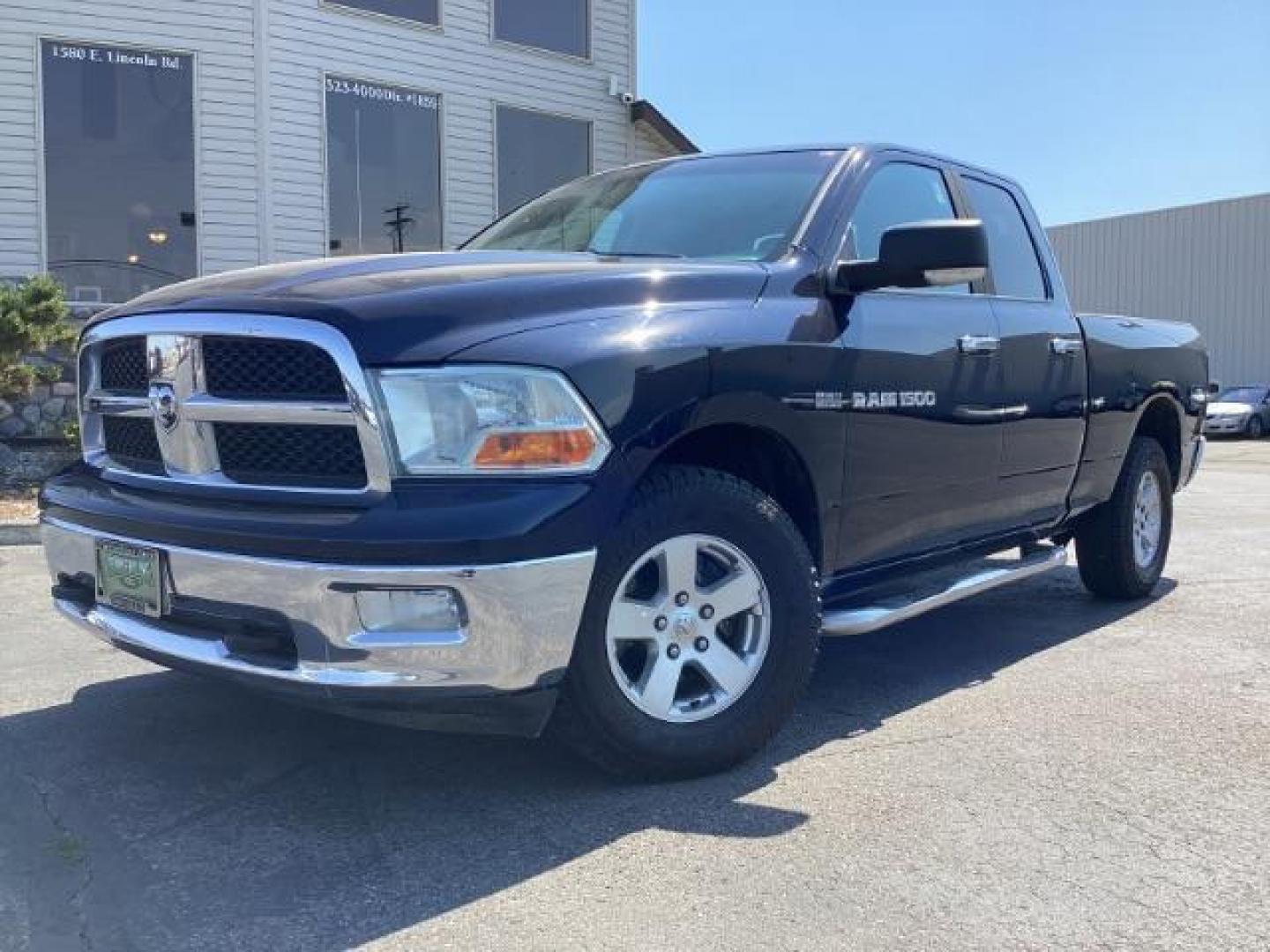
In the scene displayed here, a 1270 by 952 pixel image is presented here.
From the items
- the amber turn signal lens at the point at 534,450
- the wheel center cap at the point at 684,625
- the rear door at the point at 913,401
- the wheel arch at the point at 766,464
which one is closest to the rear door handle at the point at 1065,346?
the rear door at the point at 913,401

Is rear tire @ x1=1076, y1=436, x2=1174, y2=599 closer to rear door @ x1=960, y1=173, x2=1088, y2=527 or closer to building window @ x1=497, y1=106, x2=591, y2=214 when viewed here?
rear door @ x1=960, y1=173, x2=1088, y2=527

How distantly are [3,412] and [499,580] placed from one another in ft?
29.7

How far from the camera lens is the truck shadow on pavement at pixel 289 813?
2.75 metres

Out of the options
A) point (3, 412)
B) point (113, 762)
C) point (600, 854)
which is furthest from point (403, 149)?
point (600, 854)

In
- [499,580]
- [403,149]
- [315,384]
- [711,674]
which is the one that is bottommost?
[711,674]

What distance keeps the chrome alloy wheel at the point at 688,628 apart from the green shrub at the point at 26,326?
780cm

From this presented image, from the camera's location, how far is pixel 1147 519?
640cm

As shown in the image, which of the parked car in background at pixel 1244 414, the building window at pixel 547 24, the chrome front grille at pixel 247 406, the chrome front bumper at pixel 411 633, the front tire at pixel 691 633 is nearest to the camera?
the chrome front bumper at pixel 411 633

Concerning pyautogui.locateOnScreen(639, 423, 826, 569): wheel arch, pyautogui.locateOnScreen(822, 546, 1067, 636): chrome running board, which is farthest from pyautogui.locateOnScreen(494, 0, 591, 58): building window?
pyautogui.locateOnScreen(639, 423, 826, 569): wheel arch

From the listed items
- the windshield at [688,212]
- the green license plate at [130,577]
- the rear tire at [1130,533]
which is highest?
the windshield at [688,212]

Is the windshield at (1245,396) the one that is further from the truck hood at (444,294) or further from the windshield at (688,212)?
the truck hood at (444,294)

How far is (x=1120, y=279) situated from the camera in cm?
3747

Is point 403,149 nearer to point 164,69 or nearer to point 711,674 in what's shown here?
point 164,69

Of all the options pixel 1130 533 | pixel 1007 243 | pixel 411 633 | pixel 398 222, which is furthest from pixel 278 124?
pixel 411 633
